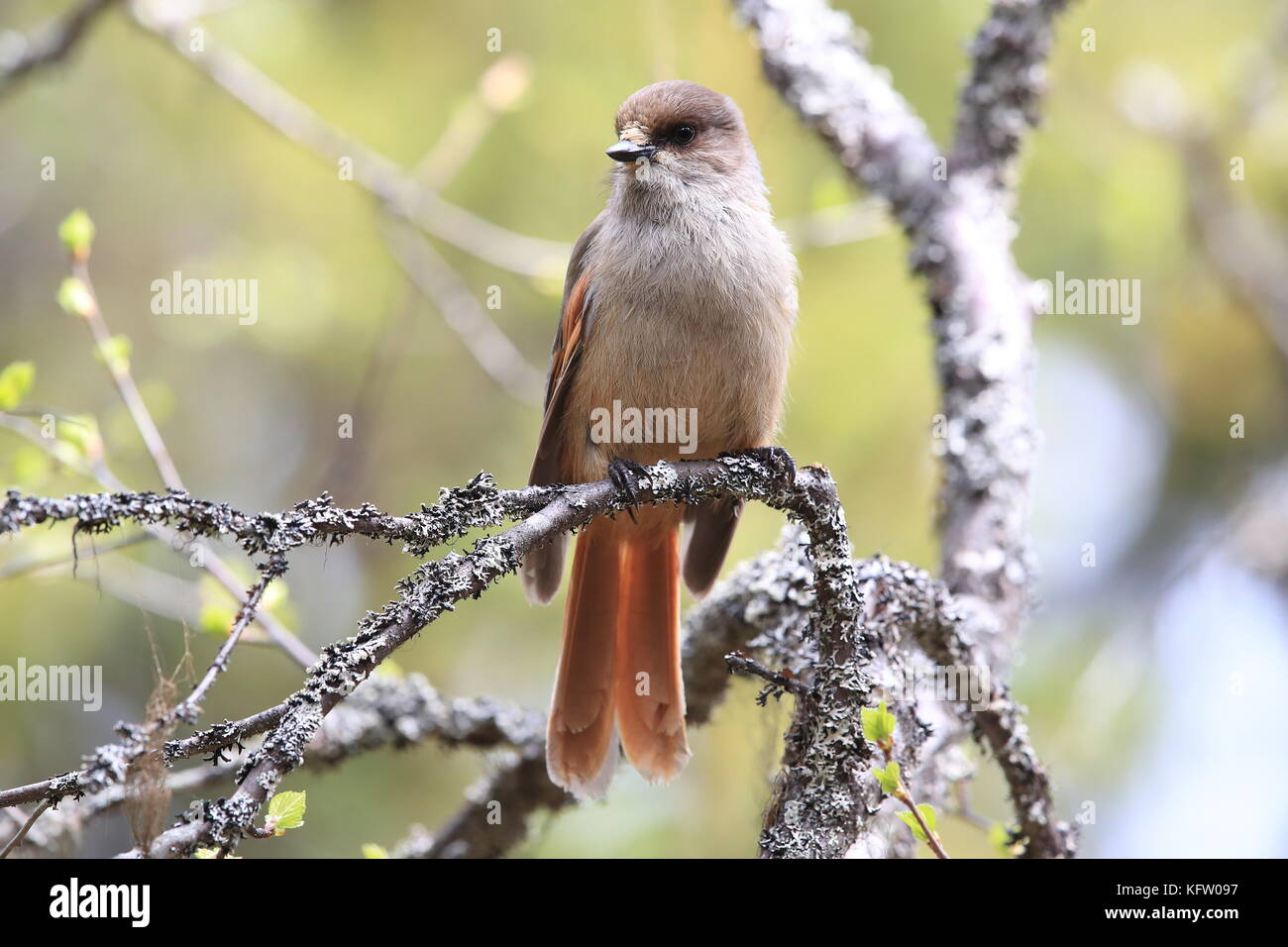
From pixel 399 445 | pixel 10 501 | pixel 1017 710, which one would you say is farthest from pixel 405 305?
pixel 10 501

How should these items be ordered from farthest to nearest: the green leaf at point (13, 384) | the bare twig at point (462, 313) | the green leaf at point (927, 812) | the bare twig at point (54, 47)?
the bare twig at point (462, 313) → the bare twig at point (54, 47) → the green leaf at point (13, 384) → the green leaf at point (927, 812)

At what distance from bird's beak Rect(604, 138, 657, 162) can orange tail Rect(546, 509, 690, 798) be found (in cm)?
110

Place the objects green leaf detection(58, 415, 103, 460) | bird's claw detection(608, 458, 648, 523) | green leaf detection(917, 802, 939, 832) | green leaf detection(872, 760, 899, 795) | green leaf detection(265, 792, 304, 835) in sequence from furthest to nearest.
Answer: green leaf detection(58, 415, 103, 460), bird's claw detection(608, 458, 648, 523), green leaf detection(917, 802, 939, 832), green leaf detection(872, 760, 899, 795), green leaf detection(265, 792, 304, 835)

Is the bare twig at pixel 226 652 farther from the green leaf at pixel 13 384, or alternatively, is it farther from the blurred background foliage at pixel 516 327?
the blurred background foliage at pixel 516 327

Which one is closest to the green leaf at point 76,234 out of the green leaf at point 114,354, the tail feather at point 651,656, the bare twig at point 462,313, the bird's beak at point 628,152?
the green leaf at point 114,354

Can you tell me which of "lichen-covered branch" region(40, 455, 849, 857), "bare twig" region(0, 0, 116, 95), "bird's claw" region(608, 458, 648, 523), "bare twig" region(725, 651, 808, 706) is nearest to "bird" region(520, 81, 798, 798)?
"bird's claw" region(608, 458, 648, 523)

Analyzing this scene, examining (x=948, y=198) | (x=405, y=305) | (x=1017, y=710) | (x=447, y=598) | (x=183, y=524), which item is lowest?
(x=1017, y=710)

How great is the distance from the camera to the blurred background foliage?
218 inches

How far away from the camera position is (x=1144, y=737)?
5512 millimetres

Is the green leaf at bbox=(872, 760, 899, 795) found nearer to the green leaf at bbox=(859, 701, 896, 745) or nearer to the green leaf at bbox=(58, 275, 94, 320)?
the green leaf at bbox=(859, 701, 896, 745)

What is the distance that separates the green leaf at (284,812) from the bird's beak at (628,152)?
223cm

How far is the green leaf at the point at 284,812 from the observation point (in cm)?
192

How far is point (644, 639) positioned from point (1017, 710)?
1.12m

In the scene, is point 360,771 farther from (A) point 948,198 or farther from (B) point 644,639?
(A) point 948,198
